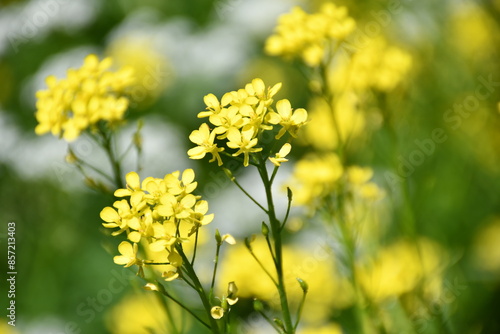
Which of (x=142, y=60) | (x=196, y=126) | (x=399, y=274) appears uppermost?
(x=399, y=274)

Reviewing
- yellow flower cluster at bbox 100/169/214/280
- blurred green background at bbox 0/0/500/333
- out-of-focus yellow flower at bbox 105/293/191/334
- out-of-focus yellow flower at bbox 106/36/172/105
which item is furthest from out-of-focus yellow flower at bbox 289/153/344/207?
out-of-focus yellow flower at bbox 106/36/172/105

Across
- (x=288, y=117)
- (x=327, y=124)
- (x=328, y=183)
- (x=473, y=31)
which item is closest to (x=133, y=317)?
(x=327, y=124)

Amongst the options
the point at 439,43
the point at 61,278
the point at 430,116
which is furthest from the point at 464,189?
the point at 61,278

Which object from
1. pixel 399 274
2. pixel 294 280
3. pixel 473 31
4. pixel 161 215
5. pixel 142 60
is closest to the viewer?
pixel 161 215

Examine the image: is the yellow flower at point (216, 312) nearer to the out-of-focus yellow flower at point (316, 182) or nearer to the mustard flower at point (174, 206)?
the mustard flower at point (174, 206)

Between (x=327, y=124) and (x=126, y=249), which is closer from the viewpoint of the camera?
(x=126, y=249)

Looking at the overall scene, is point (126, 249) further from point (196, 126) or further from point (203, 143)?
point (196, 126)

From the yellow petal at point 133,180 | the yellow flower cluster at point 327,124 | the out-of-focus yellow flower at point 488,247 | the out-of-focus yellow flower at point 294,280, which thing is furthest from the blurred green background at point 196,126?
the yellow petal at point 133,180

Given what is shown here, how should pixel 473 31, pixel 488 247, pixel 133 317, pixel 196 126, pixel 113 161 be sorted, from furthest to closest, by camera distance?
pixel 196 126
pixel 473 31
pixel 488 247
pixel 133 317
pixel 113 161
